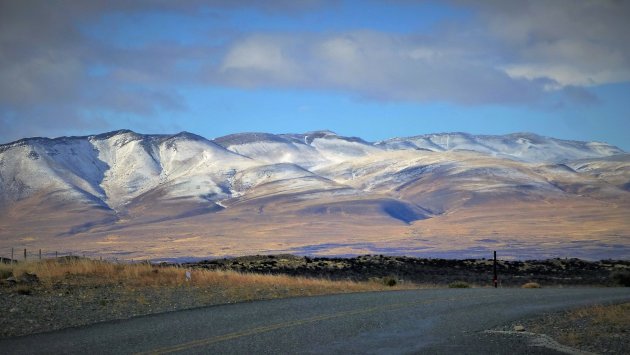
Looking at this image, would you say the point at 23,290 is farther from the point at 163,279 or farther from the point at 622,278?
Answer: the point at 622,278

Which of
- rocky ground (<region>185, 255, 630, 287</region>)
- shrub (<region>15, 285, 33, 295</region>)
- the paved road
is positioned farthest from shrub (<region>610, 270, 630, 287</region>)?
shrub (<region>15, 285, 33, 295</region>)

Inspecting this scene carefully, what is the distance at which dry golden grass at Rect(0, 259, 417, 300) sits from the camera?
83.9 ft

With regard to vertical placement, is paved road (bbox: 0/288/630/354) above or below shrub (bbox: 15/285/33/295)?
below

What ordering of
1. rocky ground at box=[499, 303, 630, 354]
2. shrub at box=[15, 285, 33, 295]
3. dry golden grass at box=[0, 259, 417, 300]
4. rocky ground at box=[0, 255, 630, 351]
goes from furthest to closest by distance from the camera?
dry golden grass at box=[0, 259, 417, 300] → shrub at box=[15, 285, 33, 295] → rocky ground at box=[0, 255, 630, 351] → rocky ground at box=[499, 303, 630, 354]

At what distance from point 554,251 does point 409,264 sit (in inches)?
4668

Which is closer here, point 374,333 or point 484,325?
point 374,333

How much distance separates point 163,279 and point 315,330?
41.5 feet

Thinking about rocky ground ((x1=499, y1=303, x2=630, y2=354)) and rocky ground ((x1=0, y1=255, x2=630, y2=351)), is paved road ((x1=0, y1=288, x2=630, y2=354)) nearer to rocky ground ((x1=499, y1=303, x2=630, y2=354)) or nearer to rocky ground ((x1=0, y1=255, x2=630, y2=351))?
rocky ground ((x1=499, y1=303, x2=630, y2=354))

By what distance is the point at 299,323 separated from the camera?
55.9 feet

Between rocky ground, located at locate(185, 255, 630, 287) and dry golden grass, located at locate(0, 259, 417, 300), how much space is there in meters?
10.2

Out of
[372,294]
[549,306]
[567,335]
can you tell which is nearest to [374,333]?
[567,335]

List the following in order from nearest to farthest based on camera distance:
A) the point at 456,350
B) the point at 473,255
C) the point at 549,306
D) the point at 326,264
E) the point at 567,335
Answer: the point at 456,350 → the point at 567,335 → the point at 549,306 → the point at 326,264 → the point at 473,255

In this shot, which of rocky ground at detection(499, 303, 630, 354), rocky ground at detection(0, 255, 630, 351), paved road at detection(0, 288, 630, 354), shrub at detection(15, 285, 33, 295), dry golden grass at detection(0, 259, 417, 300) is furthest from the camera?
dry golden grass at detection(0, 259, 417, 300)

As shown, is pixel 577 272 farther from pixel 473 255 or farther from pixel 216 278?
pixel 473 255
